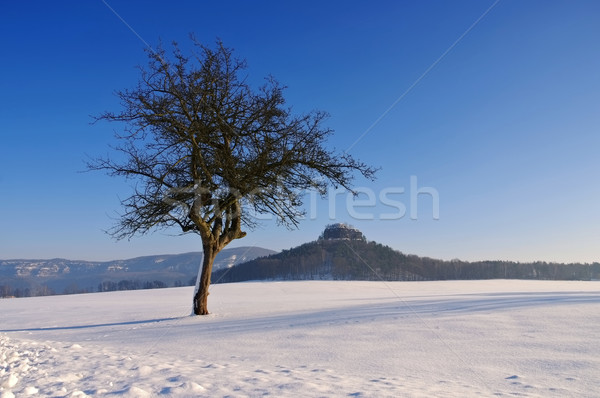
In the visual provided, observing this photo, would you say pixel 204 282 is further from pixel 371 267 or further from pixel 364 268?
pixel 371 267

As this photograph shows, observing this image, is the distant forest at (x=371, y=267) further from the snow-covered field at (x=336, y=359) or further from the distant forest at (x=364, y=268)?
the snow-covered field at (x=336, y=359)

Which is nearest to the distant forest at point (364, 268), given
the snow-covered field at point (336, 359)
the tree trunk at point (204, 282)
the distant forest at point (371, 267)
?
the distant forest at point (371, 267)

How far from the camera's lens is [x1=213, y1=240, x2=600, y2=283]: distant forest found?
8538 centimetres

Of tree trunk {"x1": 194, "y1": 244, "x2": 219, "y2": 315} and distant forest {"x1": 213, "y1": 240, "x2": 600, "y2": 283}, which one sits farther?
distant forest {"x1": 213, "y1": 240, "x2": 600, "y2": 283}

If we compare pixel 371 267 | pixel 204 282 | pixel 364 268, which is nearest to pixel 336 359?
pixel 204 282

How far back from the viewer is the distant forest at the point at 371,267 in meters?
85.4

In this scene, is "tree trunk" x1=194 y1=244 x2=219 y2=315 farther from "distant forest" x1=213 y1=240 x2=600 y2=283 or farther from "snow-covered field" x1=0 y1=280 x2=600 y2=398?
"distant forest" x1=213 y1=240 x2=600 y2=283

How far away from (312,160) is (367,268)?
74657 mm

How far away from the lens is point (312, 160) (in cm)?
1431

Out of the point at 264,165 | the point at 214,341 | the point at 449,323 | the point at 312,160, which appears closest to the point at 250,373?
the point at 214,341

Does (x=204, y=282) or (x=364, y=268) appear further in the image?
(x=364, y=268)

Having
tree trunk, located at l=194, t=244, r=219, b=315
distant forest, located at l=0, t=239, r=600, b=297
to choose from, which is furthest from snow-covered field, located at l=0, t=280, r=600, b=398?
distant forest, located at l=0, t=239, r=600, b=297

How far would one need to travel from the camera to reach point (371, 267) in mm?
85062

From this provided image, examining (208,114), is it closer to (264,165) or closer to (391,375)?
(264,165)
